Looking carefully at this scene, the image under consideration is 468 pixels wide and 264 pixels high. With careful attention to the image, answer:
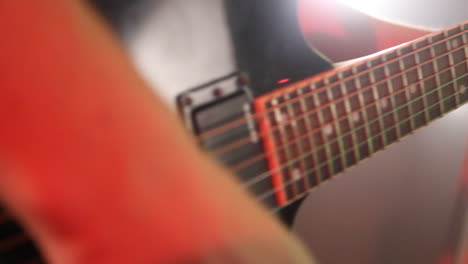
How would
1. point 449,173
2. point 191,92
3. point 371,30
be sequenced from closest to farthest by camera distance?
1. point 191,92
2. point 371,30
3. point 449,173

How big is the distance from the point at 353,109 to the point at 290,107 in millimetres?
88

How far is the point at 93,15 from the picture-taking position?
0.64 ft

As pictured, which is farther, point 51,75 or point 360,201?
point 360,201

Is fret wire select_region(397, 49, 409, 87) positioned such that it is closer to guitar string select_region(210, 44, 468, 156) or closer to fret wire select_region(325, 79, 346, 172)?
guitar string select_region(210, 44, 468, 156)

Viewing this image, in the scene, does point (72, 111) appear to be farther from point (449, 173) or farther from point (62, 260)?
point (449, 173)

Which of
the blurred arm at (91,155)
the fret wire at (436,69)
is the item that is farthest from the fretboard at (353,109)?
the blurred arm at (91,155)

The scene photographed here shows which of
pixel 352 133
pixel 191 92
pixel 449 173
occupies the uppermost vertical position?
pixel 191 92

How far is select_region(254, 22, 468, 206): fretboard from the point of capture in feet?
1.13

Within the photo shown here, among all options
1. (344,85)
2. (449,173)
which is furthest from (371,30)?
(449,173)

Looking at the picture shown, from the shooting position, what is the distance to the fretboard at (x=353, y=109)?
35 centimetres

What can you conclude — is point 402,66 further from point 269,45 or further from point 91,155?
point 91,155

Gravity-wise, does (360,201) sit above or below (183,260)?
below

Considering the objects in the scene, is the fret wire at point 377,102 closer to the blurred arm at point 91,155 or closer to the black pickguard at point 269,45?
the black pickguard at point 269,45

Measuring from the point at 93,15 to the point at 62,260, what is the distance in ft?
0.41
